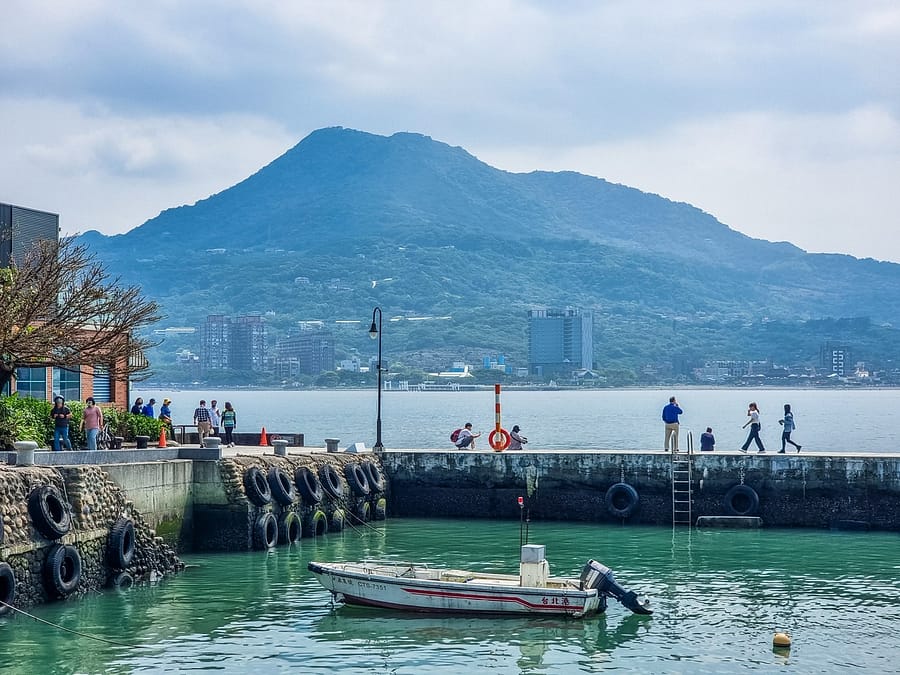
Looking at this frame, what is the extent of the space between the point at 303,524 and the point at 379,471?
5.74 m

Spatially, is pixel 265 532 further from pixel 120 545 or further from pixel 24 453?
pixel 24 453

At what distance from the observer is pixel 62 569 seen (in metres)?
24.3

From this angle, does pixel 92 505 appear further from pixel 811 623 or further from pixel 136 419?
pixel 811 623

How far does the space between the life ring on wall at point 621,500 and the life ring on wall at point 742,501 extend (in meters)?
2.73

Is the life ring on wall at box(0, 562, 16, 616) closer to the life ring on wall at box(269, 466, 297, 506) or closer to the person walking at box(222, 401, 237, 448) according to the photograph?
the life ring on wall at box(269, 466, 297, 506)

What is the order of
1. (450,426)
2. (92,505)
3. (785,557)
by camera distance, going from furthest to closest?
(450,426) < (785,557) < (92,505)

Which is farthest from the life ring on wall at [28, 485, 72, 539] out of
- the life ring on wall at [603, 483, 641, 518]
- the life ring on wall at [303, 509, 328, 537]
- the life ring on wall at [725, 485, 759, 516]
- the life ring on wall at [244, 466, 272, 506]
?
the life ring on wall at [725, 485, 759, 516]

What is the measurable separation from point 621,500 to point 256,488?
40.4 ft

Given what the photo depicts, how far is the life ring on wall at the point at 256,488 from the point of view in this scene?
1270 inches

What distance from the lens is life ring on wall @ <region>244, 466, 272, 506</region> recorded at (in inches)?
1270

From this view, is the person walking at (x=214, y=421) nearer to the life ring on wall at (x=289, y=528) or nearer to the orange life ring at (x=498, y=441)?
the life ring on wall at (x=289, y=528)

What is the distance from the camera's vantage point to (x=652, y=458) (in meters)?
39.0

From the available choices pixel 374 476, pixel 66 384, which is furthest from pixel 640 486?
pixel 66 384

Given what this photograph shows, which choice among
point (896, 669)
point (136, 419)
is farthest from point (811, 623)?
point (136, 419)
